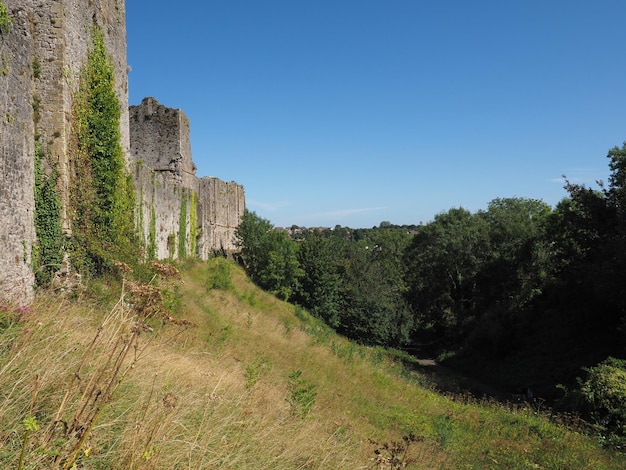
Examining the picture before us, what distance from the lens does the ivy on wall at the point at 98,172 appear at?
385 inches

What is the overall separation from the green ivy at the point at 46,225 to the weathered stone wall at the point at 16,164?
33 centimetres

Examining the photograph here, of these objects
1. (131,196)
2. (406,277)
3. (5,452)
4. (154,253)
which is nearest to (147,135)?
(154,253)

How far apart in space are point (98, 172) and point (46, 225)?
2192 mm

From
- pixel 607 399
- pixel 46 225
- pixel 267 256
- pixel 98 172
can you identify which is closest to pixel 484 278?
pixel 267 256

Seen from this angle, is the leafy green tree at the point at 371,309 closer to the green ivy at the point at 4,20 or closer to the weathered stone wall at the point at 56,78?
the weathered stone wall at the point at 56,78

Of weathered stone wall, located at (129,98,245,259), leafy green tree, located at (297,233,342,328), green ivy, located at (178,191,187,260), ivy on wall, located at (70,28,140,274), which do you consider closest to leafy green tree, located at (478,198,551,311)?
leafy green tree, located at (297,233,342,328)

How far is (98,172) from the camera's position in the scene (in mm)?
10367

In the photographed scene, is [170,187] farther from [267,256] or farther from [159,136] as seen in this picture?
[267,256]

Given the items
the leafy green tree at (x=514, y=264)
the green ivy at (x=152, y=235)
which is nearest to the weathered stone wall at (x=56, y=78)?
the green ivy at (x=152, y=235)

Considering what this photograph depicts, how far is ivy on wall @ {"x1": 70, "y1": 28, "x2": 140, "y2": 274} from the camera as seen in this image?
9.78 m

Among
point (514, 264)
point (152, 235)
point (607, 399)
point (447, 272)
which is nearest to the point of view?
point (607, 399)

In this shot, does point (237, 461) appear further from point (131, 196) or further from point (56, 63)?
point (131, 196)

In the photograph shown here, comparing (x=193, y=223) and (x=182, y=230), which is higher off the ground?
(x=193, y=223)

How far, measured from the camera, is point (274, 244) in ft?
97.8
